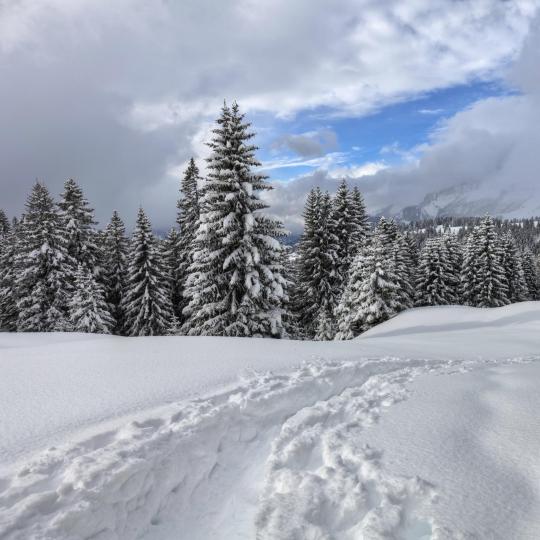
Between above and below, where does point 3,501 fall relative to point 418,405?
above

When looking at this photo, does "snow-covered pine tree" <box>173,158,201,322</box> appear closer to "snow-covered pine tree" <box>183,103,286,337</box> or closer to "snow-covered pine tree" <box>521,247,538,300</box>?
"snow-covered pine tree" <box>183,103,286,337</box>

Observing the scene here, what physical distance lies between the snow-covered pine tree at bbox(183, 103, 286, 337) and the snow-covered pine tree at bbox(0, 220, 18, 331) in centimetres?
2002

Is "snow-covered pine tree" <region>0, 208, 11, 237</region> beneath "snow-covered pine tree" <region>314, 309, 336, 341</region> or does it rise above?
above

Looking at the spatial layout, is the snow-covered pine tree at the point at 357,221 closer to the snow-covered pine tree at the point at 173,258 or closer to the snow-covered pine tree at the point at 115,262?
the snow-covered pine tree at the point at 173,258

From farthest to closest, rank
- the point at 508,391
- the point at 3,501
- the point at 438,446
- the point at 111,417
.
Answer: the point at 508,391
the point at 111,417
the point at 438,446
the point at 3,501

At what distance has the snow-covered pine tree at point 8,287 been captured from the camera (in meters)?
30.1

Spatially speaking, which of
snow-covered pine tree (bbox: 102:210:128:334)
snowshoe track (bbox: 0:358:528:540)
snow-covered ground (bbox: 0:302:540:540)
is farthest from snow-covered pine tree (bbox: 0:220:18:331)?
snowshoe track (bbox: 0:358:528:540)

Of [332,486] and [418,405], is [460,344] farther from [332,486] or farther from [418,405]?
[332,486]

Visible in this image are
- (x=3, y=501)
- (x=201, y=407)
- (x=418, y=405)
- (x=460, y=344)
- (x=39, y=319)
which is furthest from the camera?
(x=39, y=319)

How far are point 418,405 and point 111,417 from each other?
485cm

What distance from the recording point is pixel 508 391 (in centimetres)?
713

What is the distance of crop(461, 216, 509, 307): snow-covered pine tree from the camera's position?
127 ft

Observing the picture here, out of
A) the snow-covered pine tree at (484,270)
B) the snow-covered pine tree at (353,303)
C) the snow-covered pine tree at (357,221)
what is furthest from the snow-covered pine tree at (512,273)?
the snow-covered pine tree at (353,303)

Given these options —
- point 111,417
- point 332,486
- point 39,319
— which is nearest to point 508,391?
point 332,486
